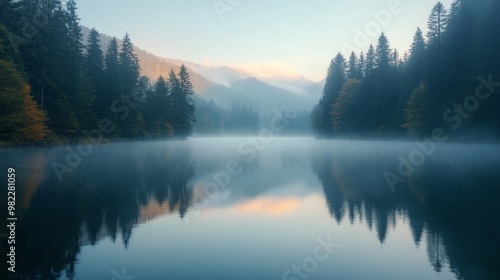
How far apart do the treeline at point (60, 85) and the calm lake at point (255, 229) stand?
76.1 feet

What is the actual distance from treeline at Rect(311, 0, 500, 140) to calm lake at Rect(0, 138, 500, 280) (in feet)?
94.1

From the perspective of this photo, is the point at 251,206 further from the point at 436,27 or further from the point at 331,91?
the point at 331,91

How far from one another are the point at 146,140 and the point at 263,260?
83.5 meters

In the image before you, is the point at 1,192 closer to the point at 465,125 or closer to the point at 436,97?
the point at 465,125

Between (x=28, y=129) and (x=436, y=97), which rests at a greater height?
(x=436, y=97)

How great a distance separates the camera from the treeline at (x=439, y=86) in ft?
151

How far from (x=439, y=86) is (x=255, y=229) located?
5153 cm

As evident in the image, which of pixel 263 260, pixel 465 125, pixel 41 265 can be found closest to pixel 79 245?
pixel 41 265

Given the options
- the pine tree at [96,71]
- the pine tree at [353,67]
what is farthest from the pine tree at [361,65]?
the pine tree at [96,71]

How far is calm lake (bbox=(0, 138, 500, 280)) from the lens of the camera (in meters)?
8.53

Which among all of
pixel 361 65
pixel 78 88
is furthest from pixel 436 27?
pixel 78 88

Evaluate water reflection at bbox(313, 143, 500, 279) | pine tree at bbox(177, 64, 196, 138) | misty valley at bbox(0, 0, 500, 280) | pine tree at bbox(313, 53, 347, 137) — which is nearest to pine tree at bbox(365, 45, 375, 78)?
pine tree at bbox(313, 53, 347, 137)

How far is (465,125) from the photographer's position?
48500 millimetres

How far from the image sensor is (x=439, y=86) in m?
54.8
